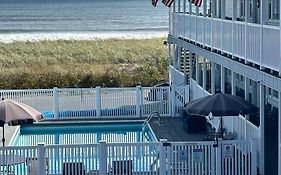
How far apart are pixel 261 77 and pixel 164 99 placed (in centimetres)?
1101

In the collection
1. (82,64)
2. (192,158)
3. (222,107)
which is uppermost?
(222,107)

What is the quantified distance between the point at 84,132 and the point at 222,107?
350 inches

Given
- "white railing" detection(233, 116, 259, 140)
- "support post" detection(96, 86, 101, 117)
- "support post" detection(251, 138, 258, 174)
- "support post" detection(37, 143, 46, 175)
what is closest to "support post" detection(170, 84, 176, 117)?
"support post" detection(96, 86, 101, 117)

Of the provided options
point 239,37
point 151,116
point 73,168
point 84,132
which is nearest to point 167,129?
point 151,116

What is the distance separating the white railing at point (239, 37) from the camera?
50.1 feet

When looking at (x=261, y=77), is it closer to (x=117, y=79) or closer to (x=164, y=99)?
(x=164, y=99)

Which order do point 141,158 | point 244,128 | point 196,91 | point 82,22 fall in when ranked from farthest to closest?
point 82,22, point 196,91, point 244,128, point 141,158

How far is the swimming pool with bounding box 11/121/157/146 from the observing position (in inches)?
955

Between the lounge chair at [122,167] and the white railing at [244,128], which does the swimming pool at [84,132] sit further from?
the lounge chair at [122,167]

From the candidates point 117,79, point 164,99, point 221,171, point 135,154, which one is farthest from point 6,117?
point 117,79

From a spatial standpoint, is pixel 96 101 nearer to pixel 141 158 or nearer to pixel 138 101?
pixel 138 101

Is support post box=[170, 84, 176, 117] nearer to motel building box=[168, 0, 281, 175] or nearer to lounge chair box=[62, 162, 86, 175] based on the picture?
motel building box=[168, 0, 281, 175]

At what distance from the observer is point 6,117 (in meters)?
17.9

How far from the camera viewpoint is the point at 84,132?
25641 millimetres
